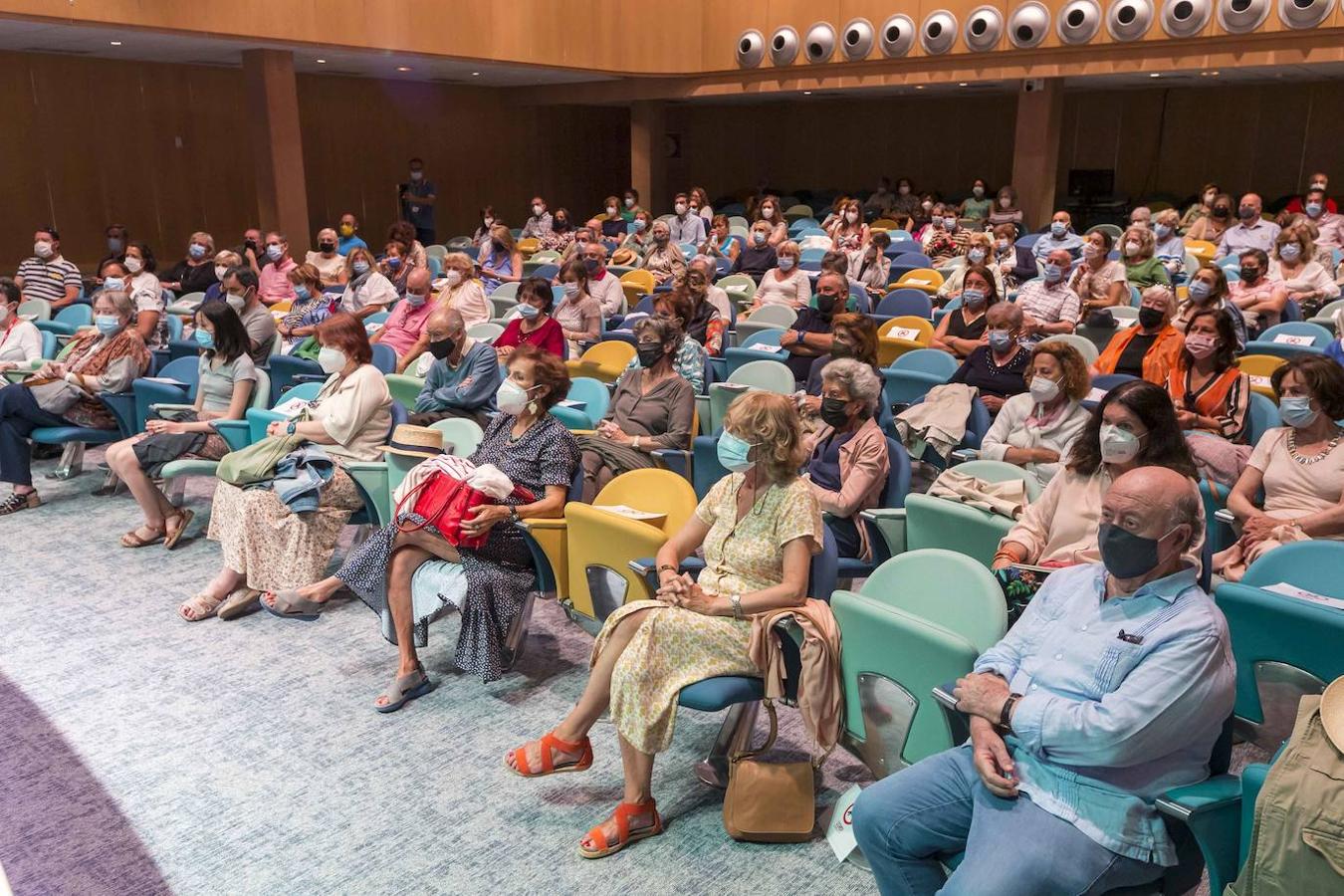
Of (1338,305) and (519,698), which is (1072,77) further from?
(519,698)

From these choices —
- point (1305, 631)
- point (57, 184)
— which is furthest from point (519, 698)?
point (57, 184)

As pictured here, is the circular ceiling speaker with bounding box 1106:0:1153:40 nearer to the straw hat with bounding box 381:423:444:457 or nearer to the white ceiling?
the white ceiling

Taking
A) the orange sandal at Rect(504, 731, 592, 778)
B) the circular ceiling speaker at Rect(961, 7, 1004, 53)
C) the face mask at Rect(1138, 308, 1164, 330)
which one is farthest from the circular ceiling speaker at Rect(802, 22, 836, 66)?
the orange sandal at Rect(504, 731, 592, 778)

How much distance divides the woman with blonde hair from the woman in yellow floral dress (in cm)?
540

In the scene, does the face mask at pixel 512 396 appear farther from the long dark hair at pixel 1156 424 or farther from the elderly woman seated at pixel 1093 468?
the long dark hair at pixel 1156 424

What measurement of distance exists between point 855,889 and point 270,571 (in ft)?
9.73

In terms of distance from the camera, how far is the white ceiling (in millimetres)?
11977

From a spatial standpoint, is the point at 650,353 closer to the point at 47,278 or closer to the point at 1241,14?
the point at 47,278

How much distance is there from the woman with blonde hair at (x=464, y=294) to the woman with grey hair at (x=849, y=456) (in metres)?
4.79

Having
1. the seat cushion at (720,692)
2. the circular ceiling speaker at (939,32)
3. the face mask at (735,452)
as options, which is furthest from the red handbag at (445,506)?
the circular ceiling speaker at (939,32)

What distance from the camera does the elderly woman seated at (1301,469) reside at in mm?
3787

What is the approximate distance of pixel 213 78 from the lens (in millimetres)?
16703

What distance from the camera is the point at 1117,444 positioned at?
3277 millimetres

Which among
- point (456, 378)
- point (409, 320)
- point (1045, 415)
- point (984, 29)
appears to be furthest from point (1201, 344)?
point (984, 29)
